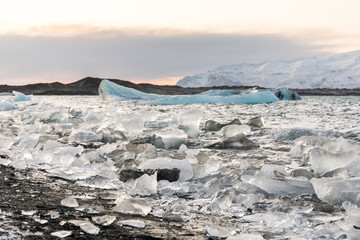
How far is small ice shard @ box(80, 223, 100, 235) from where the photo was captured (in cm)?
128

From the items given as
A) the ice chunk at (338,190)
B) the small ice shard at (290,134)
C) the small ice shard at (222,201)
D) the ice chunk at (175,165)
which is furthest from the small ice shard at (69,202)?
the small ice shard at (290,134)

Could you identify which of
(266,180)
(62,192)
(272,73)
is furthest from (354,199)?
(272,73)

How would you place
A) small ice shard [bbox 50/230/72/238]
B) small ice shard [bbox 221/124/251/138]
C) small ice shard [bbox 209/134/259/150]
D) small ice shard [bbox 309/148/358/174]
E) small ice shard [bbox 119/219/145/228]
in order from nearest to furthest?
1. small ice shard [bbox 50/230/72/238]
2. small ice shard [bbox 119/219/145/228]
3. small ice shard [bbox 309/148/358/174]
4. small ice shard [bbox 209/134/259/150]
5. small ice shard [bbox 221/124/251/138]

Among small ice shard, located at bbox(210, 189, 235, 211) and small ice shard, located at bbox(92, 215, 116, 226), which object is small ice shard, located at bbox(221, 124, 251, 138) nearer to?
small ice shard, located at bbox(210, 189, 235, 211)

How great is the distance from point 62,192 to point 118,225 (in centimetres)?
63

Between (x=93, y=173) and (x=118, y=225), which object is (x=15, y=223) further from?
(x=93, y=173)

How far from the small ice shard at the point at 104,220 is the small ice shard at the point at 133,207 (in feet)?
0.43

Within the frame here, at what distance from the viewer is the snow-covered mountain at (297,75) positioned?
82375mm

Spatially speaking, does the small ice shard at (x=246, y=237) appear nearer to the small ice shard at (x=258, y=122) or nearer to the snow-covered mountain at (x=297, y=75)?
the small ice shard at (x=258, y=122)

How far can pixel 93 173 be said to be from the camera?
2.34m

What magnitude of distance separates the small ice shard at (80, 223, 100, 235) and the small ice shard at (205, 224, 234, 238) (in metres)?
0.38

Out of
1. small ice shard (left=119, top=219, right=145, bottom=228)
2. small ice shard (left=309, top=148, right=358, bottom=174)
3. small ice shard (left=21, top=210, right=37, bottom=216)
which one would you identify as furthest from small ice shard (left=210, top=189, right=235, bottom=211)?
small ice shard (left=309, top=148, right=358, bottom=174)

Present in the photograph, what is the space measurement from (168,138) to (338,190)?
6.87ft

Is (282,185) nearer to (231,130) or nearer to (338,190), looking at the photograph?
(338,190)
